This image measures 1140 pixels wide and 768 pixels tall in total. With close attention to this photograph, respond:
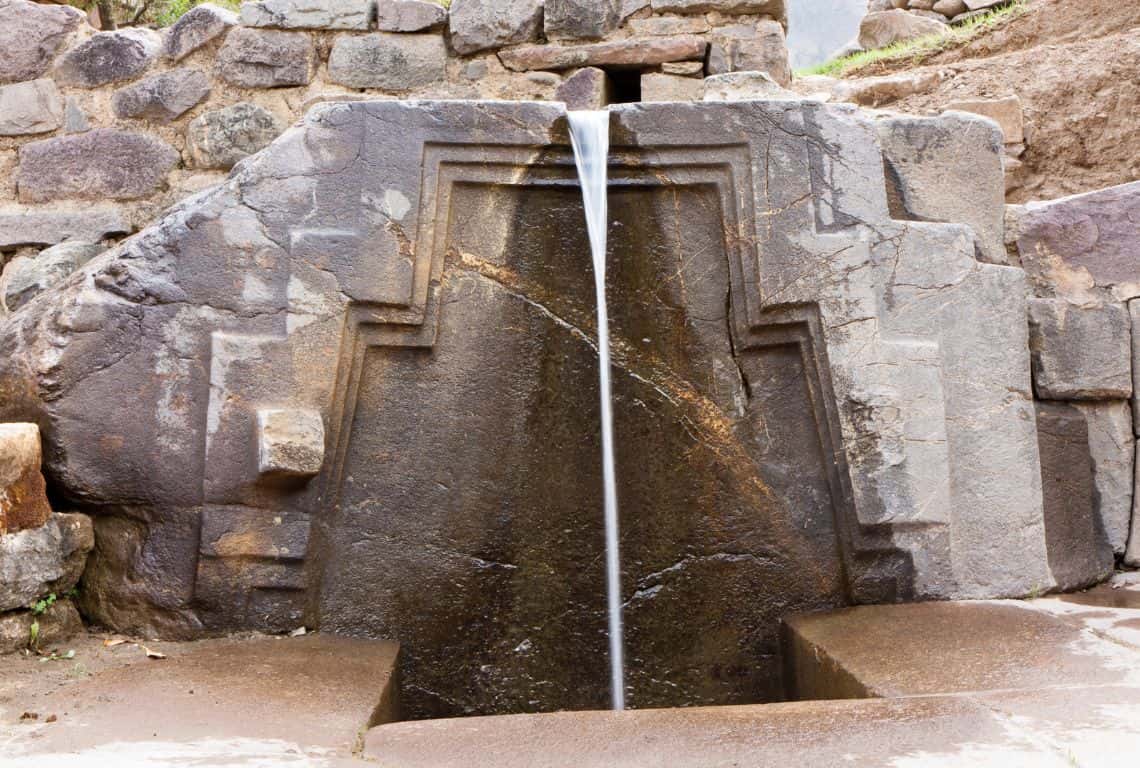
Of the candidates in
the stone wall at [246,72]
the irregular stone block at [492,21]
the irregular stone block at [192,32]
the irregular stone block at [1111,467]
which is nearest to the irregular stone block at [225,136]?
the stone wall at [246,72]

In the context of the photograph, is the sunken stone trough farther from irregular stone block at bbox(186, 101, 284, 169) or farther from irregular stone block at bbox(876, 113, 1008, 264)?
irregular stone block at bbox(186, 101, 284, 169)

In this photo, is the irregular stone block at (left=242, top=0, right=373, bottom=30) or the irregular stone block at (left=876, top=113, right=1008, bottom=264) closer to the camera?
the irregular stone block at (left=876, top=113, right=1008, bottom=264)

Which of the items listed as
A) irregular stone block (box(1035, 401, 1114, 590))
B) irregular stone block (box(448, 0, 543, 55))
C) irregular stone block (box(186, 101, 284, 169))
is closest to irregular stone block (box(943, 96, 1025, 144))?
irregular stone block (box(448, 0, 543, 55))

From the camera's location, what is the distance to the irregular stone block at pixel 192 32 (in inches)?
193

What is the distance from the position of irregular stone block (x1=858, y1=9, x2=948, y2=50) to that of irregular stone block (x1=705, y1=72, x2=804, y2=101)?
17.4 ft

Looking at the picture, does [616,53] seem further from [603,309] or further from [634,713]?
[634,713]

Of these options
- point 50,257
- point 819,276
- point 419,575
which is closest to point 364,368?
point 419,575

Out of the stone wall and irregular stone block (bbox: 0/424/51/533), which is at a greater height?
the stone wall

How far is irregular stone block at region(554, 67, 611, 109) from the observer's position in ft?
16.2

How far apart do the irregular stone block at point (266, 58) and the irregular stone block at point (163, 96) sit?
0.13 meters

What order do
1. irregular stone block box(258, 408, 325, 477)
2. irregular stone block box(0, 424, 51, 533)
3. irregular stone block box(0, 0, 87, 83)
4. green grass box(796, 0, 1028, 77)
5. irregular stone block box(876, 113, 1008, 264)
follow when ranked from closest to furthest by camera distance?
1. irregular stone block box(0, 424, 51, 533)
2. irregular stone block box(258, 408, 325, 477)
3. irregular stone block box(876, 113, 1008, 264)
4. irregular stone block box(0, 0, 87, 83)
5. green grass box(796, 0, 1028, 77)

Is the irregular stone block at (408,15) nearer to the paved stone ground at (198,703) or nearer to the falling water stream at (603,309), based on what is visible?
the falling water stream at (603,309)

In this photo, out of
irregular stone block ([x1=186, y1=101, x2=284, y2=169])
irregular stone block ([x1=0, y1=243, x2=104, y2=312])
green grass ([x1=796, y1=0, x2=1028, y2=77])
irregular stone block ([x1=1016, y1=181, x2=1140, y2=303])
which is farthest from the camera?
green grass ([x1=796, y1=0, x2=1028, y2=77])

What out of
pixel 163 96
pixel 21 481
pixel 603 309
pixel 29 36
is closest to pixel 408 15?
pixel 163 96
